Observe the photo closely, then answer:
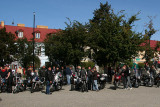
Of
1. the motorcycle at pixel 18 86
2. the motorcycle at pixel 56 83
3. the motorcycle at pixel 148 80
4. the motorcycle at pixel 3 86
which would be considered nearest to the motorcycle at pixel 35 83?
the motorcycle at pixel 18 86

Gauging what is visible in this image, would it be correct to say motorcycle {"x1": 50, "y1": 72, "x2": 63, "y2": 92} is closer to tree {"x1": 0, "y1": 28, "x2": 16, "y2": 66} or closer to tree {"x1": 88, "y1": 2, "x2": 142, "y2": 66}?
tree {"x1": 88, "y1": 2, "x2": 142, "y2": 66}

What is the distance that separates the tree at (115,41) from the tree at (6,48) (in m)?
19.3

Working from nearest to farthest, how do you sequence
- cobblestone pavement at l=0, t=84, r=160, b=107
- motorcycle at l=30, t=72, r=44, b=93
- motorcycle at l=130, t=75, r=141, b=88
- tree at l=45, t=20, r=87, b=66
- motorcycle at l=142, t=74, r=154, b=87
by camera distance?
cobblestone pavement at l=0, t=84, r=160, b=107
motorcycle at l=30, t=72, r=44, b=93
motorcycle at l=130, t=75, r=141, b=88
motorcycle at l=142, t=74, r=154, b=87
tree at l=45, t=20, r=87, b=66

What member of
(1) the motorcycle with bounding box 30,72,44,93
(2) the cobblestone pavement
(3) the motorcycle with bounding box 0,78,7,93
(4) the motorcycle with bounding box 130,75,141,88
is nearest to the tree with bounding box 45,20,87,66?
(4) the motorcycle with bounding box 130,75,141,88

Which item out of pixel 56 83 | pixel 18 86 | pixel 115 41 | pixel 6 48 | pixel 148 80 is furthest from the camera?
pixel 6 48

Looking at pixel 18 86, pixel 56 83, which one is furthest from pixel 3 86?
pixel 56 83

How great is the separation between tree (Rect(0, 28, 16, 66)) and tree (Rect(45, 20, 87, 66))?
13.9m

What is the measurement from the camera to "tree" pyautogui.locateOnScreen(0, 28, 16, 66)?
36.3 meters

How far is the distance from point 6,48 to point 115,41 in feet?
74.2

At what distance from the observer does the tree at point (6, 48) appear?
36312 millimetres

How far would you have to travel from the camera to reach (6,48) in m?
37.0

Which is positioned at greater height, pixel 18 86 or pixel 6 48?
pixel 6 48

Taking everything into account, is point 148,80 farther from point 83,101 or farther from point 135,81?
point 83,101

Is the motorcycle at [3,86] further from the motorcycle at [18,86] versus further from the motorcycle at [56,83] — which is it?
the motorcycle at [56,83]
